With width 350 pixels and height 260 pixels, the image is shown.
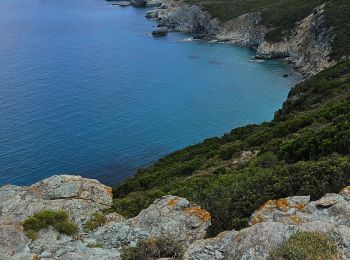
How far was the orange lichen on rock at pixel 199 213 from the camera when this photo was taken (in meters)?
12.8

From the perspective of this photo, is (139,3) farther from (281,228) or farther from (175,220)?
(281,228)

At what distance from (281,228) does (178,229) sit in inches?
140

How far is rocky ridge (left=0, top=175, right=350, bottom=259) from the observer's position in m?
9.62

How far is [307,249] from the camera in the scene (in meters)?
8.50

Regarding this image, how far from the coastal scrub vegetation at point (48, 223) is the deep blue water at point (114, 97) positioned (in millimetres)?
33002

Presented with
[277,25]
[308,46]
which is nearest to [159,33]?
[277,25]

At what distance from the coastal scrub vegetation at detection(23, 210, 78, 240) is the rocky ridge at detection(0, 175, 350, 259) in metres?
0.18

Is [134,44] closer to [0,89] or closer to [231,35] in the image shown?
[231,35]

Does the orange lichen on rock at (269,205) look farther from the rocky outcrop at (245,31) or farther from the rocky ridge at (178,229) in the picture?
the rocky outcrop at (245,31)

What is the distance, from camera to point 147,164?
50.9 metres

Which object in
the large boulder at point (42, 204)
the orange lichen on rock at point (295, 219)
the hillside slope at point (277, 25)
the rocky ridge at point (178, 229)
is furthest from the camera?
the hillside slope at point (277, 25)

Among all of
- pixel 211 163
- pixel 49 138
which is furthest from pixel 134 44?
pixel 211 163

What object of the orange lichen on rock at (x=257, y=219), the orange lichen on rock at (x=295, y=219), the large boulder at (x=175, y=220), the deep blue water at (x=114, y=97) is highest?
the orange lichen on rock at (x=295, y=219)

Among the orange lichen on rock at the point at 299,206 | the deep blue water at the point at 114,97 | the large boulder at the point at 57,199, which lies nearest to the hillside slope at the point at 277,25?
the deep blue water at the point at 114,97
